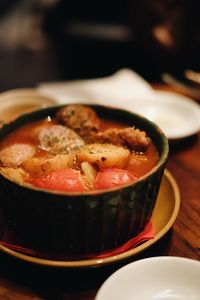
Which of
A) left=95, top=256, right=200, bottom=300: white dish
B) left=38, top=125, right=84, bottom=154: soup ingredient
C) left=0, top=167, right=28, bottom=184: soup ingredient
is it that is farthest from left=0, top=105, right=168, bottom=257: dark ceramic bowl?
left=38, top=125, right=84, bottom=154: soup ingredient

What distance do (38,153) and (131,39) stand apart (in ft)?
8.92

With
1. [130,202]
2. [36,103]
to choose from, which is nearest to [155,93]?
[36,103]

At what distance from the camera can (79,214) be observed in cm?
97

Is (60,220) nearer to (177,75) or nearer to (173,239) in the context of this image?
(173,239)

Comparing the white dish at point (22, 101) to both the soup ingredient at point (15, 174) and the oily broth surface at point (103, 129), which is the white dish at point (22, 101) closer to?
the oily broth surface at point (103, 129)

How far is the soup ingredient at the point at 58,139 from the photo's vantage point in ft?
3.95

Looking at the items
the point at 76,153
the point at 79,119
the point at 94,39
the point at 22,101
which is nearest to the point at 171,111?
the point at 22,101

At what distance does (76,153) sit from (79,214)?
20 centimetres

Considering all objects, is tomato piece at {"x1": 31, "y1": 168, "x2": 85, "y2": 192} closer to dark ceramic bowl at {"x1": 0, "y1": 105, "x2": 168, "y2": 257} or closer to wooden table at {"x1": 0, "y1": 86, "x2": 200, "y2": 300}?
dark ceramic bowl at {"x1": 0, "y1": 105, "x2": 168, "y2": 257}

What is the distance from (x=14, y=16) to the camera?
528cm

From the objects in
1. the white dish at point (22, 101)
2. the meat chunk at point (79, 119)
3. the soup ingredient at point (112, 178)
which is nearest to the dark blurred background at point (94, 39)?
the white dish at point (22, 101)

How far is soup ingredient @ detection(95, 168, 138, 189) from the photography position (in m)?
1.01

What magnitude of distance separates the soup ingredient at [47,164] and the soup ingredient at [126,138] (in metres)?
0.17

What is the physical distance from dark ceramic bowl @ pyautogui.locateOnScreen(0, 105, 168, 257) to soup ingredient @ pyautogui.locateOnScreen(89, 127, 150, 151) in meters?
0.07
